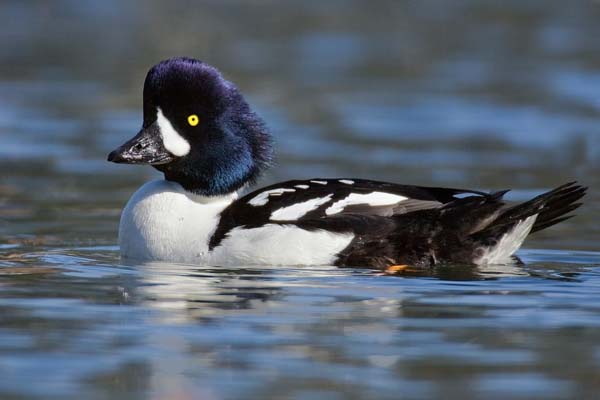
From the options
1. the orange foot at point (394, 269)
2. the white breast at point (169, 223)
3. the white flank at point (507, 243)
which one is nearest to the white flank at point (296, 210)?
the white breast at point (169, 223)

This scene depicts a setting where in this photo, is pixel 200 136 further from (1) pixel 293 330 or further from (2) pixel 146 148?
(1) pixel 293 330

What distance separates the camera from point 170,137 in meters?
A: 10.0

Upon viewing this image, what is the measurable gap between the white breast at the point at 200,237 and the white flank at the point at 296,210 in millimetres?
58

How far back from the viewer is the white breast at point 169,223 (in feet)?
32.0

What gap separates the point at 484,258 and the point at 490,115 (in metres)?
8.17

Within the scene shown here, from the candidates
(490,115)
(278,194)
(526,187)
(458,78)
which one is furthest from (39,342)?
(458,78)

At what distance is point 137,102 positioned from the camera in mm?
18797

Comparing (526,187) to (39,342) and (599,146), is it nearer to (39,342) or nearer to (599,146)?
(599,146)

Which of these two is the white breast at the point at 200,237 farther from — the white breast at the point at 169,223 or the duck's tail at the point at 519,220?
the duck's tail at the point at 519,220

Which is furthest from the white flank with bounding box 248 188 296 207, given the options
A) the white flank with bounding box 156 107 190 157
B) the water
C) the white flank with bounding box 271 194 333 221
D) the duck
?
the white flank with bounding box 156 107 190 157

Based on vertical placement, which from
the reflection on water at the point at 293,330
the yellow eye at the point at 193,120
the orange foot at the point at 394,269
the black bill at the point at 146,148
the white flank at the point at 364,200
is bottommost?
the reflection on water at the point at 293,330

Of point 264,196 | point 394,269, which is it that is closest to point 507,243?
point 394,269

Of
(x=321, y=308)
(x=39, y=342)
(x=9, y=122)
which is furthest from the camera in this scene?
(x=9, y=122)

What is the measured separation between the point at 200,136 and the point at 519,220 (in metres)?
2.17
